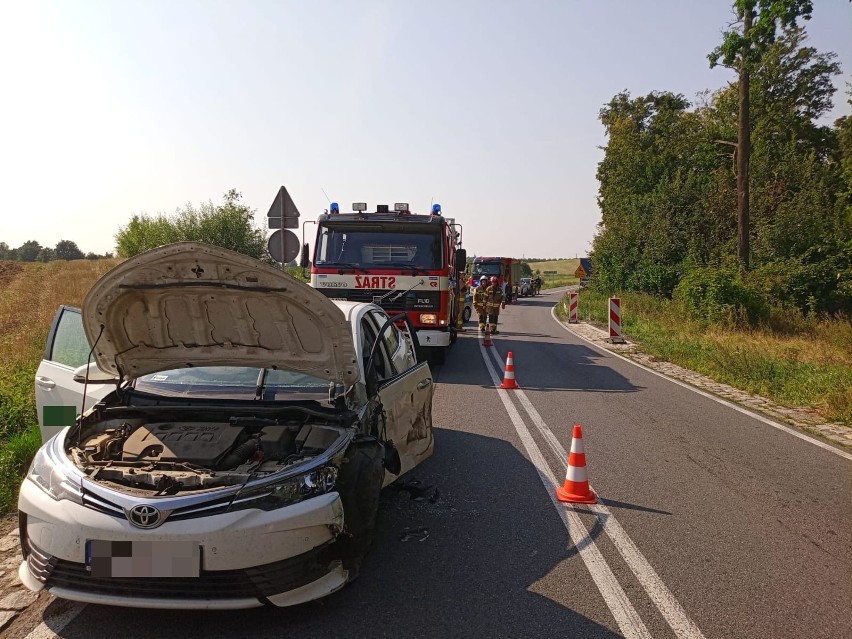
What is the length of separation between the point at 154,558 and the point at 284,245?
8.39 metres

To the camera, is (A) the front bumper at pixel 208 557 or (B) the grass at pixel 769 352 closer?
(A) the front bumper at pixel 208 557

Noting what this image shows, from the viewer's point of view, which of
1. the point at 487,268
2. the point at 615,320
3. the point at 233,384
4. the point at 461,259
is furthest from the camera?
the point at 487,268

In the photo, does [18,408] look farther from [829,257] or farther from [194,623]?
[829,257]

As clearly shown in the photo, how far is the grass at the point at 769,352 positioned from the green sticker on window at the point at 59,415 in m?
8.99

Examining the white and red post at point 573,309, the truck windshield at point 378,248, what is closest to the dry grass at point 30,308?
the truck windshield at point 378,248

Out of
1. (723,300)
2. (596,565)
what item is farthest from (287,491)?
(723,300)

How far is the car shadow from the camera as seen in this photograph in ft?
11.1

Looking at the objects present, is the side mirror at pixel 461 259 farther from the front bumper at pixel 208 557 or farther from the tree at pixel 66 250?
the tree at pixel 66 250

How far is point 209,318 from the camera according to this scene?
14.1 feet

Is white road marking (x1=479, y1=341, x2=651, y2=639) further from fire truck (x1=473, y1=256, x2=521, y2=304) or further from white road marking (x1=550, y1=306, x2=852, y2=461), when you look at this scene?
fire truck (x1=473, y1=256, x2=521, y2=304)

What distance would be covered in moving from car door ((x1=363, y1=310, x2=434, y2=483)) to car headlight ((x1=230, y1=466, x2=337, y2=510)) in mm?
1249

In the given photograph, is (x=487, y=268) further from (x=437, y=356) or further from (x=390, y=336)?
(x=390, y=336)

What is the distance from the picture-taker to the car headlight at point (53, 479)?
3.36 meters

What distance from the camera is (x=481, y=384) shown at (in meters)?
11.5
